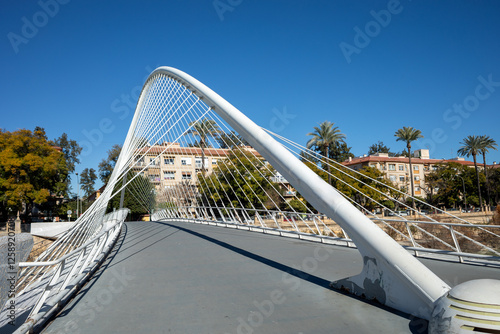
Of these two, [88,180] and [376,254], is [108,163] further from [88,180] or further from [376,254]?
[376,254]

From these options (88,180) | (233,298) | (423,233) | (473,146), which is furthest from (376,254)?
(88,180)

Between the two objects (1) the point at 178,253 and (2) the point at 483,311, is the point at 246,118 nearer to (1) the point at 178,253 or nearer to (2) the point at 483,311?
(1) the point at 178,253

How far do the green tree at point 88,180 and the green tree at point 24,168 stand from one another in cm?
3000

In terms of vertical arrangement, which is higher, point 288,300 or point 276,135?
point 276,135

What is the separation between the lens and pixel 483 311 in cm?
281

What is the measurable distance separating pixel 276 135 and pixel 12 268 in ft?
17.8

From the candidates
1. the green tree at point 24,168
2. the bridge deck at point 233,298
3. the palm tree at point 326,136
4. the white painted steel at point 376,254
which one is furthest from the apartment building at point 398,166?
the white painted steel at point 376,254

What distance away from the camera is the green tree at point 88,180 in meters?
66.1

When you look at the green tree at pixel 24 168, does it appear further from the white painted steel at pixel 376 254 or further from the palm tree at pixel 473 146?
the palm tree at pixel 473 146

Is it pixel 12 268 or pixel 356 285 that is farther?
pixel 356 285

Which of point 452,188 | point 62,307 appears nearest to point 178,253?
point 62,307

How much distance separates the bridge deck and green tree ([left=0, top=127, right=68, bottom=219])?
103 ft

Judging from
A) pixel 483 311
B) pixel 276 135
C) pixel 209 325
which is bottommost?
pixel 209 325

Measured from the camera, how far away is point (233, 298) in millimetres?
4648
